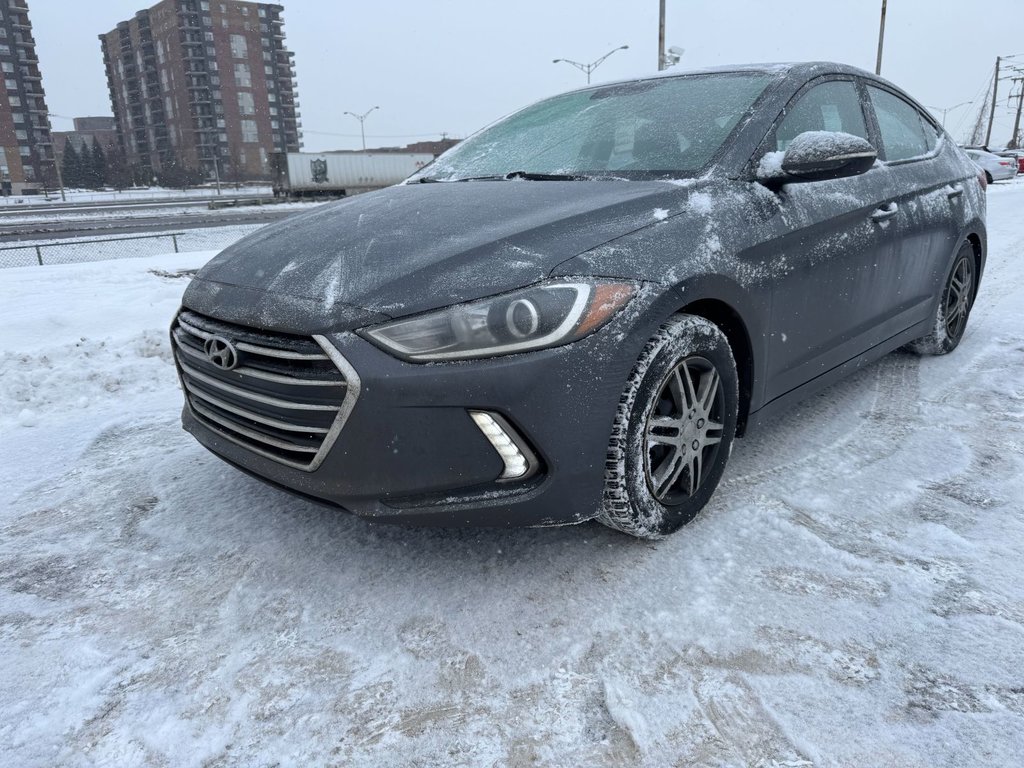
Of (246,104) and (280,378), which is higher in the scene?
(246,104)


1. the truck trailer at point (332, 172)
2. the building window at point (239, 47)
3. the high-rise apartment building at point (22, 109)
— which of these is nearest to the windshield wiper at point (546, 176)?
the truck trailer at point (332, 172)

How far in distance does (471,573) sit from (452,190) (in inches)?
60.7

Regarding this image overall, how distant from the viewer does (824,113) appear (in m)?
3.26

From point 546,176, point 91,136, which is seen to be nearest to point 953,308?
point 546,176

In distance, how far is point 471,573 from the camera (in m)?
2.35

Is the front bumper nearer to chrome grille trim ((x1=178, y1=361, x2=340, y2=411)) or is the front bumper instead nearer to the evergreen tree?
chrome grille trim ((x1=178, y1=361, x2=340, y2=411))

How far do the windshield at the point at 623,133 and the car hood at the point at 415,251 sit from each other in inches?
10.2

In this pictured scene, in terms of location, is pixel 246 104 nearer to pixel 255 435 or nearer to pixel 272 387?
pixel 255 435

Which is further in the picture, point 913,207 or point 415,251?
point 913,207

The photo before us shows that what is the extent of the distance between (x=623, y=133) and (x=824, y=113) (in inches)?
37.6

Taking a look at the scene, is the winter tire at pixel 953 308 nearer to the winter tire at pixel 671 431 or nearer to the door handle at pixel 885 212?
the door handle at pixel 885 212

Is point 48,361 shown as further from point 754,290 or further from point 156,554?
point 754,290

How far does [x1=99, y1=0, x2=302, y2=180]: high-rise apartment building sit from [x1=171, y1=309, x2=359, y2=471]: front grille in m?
93.6

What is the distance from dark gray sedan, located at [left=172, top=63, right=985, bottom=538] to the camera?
2.01m
